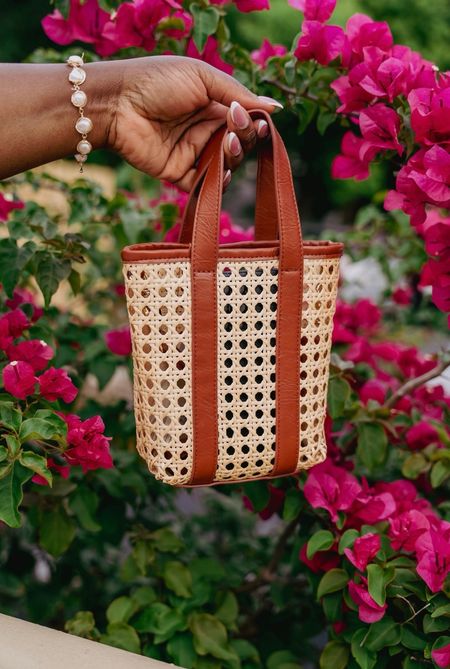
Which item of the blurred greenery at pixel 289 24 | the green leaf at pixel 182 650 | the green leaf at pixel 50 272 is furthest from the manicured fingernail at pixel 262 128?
the blurred greenery at pixel 289 24

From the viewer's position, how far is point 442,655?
98 cm

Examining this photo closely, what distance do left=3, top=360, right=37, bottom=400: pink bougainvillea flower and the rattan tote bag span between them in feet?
0.50

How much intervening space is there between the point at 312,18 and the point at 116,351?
29.3 inches

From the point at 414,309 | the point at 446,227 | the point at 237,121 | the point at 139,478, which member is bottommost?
the point at 414,309

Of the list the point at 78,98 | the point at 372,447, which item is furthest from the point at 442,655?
→ the point at 78,98

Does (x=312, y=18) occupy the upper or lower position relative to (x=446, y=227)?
upper

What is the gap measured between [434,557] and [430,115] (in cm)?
62

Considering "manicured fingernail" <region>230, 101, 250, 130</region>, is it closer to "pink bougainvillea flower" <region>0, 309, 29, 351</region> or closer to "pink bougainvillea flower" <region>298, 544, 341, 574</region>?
"pink bougainvillea flower" <region>0, 309, 29, 351</region>

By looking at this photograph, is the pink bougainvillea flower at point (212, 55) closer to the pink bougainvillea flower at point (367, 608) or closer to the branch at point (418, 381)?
the branch at point (418, 381)

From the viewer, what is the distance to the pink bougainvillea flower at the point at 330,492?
1.16 metres

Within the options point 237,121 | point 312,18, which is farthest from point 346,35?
point 237,121

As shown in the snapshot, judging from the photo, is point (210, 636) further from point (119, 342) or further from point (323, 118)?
point (323, 118)

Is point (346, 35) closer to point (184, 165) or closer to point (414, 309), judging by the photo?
point (184, 165)

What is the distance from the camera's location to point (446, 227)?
1.11 meters
